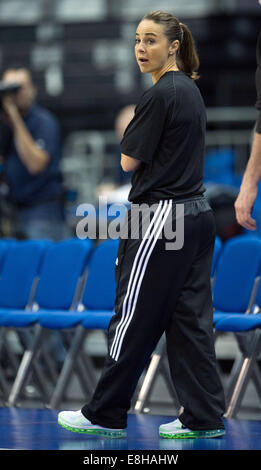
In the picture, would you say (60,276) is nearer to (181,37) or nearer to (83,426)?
(83,426)

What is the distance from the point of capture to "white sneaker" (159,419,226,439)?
3402 mm

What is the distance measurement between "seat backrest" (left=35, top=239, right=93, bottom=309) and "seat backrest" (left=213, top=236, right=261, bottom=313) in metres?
0.86

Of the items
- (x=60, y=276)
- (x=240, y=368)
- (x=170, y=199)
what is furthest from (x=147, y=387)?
(x=170, y=199)

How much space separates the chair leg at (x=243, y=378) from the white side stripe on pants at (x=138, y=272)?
Result: 1158 mm

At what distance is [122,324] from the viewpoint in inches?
133

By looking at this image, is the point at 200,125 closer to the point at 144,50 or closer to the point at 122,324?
the point at 144,50

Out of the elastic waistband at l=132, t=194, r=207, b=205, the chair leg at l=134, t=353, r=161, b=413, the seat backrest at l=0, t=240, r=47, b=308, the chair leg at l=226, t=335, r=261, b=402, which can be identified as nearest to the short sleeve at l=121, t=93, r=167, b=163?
the elastic waistband at l=132, t=194, r=207, b=205

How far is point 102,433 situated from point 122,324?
40 centimetres

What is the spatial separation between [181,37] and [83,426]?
1425 mm

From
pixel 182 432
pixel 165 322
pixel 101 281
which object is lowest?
pixel 101 281

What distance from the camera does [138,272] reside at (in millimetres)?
3342

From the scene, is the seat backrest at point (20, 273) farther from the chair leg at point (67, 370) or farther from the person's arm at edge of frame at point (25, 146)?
the person's arm at edge of frame at point (25, 146)
